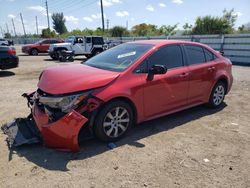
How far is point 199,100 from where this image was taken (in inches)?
222

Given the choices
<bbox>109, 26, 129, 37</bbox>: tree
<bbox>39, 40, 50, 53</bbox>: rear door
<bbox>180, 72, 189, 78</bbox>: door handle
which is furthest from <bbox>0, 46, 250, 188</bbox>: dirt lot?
<bbox>109, 26, 129, 37</bbox>: tree

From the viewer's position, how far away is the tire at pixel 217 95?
19.5 ft

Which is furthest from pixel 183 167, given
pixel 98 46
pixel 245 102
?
pixel 98 46

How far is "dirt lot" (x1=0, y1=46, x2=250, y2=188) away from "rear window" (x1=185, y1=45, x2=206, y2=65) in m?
1.25

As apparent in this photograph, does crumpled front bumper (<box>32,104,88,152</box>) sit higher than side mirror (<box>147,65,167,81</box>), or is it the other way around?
side mirror (<box>147,65,167,81</box>)

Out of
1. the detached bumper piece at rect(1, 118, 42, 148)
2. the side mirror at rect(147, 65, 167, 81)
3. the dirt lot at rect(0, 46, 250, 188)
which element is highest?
the side mirror at rect(147, 65, 167, 81)

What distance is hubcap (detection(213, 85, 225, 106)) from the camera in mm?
6020

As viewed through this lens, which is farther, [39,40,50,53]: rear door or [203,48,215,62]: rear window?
Answer: [39,40,50,53]: rear door

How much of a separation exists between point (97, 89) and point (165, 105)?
1508 millimetres

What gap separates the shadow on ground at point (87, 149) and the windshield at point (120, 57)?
1.23 m

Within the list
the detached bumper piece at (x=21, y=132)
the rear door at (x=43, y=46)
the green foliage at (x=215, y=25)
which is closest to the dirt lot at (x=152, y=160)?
the detached bumper piece at (x=21, y=132)

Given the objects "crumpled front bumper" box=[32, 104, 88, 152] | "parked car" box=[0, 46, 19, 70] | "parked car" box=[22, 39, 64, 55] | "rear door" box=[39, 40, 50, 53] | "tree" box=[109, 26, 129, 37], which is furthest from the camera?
"tree" box=[109, 26, 129, 37]

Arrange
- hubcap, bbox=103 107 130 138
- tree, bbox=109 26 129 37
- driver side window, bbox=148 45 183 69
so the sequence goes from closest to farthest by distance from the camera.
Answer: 1. hubcap, bbox=103 107 130 138
2. driver side window, bbox=148 45 183 69
3. tree, bbox=109 26 129 37

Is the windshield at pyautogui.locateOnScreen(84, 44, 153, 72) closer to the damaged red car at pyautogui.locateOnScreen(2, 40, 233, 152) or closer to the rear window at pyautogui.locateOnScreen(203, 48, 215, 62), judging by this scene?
the damaged red car at pyautogui.locateOnScreen(2, 40, 233, 152)
